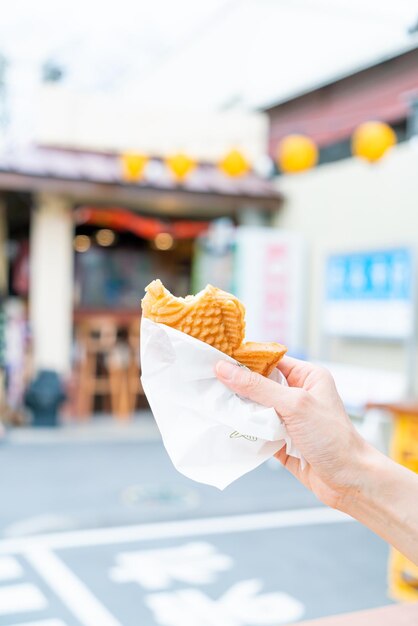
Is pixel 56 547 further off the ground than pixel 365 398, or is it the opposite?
pixel 365 398

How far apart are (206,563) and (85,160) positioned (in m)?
6.03

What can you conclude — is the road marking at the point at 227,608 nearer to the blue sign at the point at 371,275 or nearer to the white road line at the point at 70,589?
the white road line at the point at 70,589

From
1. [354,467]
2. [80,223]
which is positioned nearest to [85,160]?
[80,223]

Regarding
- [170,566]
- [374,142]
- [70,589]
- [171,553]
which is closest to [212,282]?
[374,142]

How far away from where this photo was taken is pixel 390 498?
1.37 m

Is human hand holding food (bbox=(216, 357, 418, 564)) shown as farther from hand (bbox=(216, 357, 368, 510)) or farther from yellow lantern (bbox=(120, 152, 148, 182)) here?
yellow lantern (bbox=(120, 152, 148, 182))

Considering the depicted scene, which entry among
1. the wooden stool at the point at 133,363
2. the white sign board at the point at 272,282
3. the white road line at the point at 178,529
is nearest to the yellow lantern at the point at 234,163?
the white sign board at the point at 272,282

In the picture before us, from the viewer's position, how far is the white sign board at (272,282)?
28.0 ft

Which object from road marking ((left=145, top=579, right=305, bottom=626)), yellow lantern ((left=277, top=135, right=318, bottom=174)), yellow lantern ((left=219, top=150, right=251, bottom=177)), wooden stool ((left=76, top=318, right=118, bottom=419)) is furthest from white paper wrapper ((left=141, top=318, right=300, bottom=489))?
wooden stool ((left=76, top=318, right=118, bottom=419))

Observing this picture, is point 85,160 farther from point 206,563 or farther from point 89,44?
point 89,44

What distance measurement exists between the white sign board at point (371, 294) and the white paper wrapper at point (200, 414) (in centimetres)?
578

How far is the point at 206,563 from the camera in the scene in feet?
14.5

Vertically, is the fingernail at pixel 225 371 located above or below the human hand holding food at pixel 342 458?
above

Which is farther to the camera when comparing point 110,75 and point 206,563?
point 110,75
